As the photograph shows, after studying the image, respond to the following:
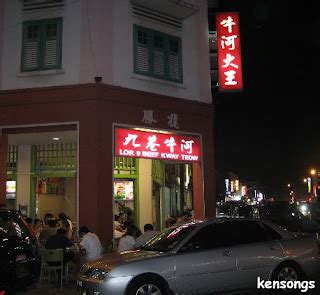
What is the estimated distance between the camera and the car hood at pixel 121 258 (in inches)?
293

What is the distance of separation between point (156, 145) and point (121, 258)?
253 inches

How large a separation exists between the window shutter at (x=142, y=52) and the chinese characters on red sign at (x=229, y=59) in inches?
113

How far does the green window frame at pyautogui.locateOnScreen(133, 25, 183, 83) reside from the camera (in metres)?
13.8

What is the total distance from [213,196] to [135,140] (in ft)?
11.7

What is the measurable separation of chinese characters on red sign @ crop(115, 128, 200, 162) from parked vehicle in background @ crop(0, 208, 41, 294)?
520cm

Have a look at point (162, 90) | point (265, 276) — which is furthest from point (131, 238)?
A: point (162, 90)

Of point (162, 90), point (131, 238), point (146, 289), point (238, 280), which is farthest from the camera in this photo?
point (162, 90)

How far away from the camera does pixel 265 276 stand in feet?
26.7

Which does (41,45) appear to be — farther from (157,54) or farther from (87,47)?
(157,54)

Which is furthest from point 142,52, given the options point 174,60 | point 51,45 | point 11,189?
point 11,189

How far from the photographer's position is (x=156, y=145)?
45.3 ft

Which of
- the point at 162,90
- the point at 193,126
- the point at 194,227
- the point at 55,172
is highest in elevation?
the point at 162,90

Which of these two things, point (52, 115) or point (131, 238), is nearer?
point (131, 238)

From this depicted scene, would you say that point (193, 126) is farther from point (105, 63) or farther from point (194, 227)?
point (194, 227)
